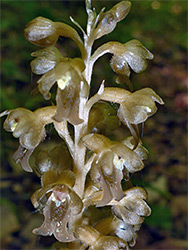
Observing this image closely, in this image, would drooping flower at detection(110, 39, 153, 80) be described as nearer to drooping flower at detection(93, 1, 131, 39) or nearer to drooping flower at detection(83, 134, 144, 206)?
drooping flower at detection(93, 1, 131, 39)

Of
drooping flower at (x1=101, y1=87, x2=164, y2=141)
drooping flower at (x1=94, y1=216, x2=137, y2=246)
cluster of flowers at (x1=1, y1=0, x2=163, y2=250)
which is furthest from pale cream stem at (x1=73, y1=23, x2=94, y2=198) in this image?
drooping flower at (x1=94, y1=216, x2=137, y2=246)

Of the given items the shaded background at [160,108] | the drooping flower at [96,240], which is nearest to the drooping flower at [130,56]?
the drooping flower at [96,240]

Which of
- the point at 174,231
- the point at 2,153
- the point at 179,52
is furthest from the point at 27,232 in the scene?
the point at 179,52

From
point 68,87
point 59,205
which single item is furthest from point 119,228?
point 68,87

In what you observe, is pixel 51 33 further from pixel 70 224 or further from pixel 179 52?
pixel 179 52

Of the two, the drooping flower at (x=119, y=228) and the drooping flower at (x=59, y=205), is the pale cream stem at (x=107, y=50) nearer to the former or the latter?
the drooping flower at (x=59, y=205)

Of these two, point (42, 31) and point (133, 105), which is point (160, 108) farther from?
point (42, 31)
